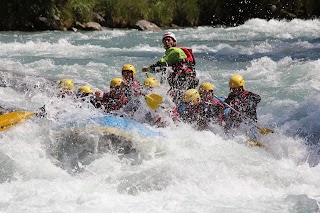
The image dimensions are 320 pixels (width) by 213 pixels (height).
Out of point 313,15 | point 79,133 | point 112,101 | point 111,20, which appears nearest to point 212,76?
point 112,101

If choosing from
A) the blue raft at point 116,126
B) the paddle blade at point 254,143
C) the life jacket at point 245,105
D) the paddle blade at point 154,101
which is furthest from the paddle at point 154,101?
the paddle blade at point 254,143

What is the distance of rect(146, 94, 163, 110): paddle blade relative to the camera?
306 inches

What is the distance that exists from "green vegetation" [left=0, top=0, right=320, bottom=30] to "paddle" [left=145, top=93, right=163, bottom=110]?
16.6 metres

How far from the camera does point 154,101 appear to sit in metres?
7.77

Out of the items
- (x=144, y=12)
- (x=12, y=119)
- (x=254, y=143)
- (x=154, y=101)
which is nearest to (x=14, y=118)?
(x=12, y=119)

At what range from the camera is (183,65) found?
887 cm

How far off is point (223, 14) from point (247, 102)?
22069mm

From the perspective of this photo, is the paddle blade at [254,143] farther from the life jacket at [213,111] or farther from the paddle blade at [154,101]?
the paddle blade at [154,101]

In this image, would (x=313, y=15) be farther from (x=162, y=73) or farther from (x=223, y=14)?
(x=162, y=73)

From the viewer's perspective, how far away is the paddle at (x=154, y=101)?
25.5ft

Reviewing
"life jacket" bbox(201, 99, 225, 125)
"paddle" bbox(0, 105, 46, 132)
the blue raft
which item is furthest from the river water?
"life jacket" bbox(201, 99, 225, 125)

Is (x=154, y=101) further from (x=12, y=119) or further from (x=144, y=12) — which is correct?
(x=144, y=12)

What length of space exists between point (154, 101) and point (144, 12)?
18954 millimetres

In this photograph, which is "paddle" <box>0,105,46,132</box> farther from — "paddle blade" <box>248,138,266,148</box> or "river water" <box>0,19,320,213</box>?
"paddle blade" <box>248,138,266,148</box>
